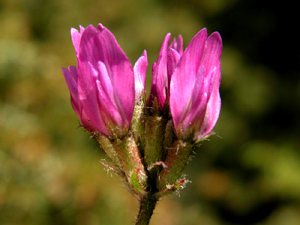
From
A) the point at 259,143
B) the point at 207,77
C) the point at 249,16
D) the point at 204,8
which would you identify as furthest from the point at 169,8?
the point at 207,77

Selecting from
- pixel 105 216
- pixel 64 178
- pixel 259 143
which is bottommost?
pixel 259 143

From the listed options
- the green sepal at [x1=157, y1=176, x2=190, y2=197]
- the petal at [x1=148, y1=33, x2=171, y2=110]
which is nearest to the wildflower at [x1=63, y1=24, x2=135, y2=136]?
the petal at [x1=148, y1=33, x2=171, y2=110]

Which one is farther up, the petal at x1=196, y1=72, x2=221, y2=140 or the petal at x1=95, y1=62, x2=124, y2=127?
the petal at x1=95, y1=62, x2=124, y2=127

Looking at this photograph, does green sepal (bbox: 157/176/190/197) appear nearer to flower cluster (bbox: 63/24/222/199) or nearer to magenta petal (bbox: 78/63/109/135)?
flower cluster (bbox: 63/24/222/199)

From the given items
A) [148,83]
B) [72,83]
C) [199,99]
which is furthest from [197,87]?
[148,83]

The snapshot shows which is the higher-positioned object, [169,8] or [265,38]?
[169,8]

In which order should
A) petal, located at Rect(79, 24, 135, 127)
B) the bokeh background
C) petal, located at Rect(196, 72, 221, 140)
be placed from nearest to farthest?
1. petal, located at Rect(79, 24, 135, 127)
2. petal, located at Rect(196, 72, 221, 140)
3. the bokeh background

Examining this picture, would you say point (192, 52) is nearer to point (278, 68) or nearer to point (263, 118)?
point (263, 118)
